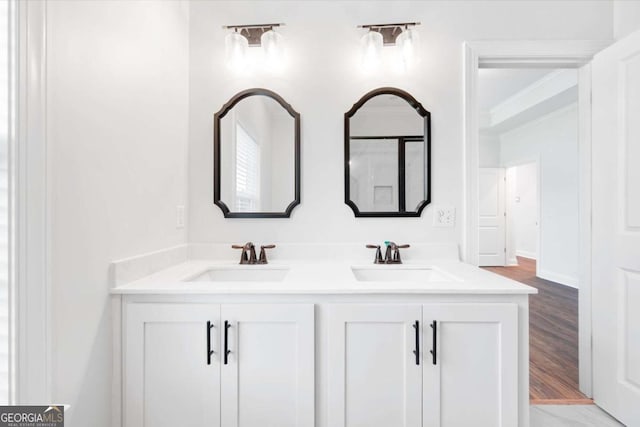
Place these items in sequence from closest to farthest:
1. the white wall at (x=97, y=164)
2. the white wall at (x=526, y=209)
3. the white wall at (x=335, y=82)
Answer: the white wall at (x=97, y=164)
the white wall at (x=335, y=82)
the white wall at (x=526, y=209)

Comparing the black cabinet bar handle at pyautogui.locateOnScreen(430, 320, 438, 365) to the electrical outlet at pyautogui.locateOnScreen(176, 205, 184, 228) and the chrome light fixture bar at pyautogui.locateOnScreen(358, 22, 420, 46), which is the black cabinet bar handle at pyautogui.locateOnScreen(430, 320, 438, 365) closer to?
the electrical outlet at pyautogui.locateOnScreen(176, 205, 184, 228)

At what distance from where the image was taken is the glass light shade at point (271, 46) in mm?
1689

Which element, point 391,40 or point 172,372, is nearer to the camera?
point 172,372

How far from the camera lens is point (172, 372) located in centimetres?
115

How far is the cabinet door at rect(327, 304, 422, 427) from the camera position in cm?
115

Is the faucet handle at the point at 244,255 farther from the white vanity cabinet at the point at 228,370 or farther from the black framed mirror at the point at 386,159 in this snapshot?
the black framed mirror at the point at 386,159

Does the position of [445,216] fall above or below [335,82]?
below

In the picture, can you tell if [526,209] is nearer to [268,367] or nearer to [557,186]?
[557,186]

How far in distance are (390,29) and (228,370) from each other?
1909 mm

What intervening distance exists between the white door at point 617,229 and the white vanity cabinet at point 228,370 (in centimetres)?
164

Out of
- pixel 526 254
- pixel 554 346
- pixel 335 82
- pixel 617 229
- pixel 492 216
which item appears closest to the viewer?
pixel 617 229

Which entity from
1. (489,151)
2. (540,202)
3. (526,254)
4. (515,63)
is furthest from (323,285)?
(526,254)

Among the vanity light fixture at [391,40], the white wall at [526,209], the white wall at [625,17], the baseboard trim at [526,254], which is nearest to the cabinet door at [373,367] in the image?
the vanity light fixture at [391,40]

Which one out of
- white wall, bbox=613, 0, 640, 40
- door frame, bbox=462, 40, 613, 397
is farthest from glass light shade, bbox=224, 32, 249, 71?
white wall, bbox=613, 0, 640, 40
